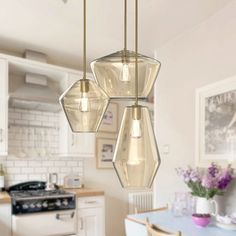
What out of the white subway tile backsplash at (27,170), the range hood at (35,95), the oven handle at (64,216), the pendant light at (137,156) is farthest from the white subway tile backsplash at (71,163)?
the pendant light at (137,156)

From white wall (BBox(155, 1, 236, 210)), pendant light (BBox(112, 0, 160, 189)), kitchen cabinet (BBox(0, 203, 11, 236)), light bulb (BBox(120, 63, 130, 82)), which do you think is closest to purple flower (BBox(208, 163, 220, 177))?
white wall (BBox(155, 1, 236, 210))

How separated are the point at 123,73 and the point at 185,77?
1.71m

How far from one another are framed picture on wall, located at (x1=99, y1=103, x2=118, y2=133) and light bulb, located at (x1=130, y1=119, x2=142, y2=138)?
3.05m

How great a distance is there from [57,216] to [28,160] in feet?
2.81

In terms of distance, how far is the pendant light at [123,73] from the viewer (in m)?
1.26

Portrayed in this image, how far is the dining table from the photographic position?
1.80 m

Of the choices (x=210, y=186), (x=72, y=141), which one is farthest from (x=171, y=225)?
(x=72, y=141)

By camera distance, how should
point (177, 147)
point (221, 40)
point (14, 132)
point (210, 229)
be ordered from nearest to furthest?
point (210, 229)
point (221, 40)
point (177, 147)
point (14, 132)

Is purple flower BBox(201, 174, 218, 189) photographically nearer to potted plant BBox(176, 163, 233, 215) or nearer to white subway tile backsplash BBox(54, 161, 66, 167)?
potted plant BBox(176, 163, 233, 215)

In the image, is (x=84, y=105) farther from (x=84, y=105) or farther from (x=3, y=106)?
(x=3, y=106)

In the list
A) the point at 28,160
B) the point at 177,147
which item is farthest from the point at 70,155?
the point at 177,147

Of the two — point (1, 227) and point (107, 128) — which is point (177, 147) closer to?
point (107, 128)

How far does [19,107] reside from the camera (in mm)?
3408

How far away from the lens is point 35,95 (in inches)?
127
